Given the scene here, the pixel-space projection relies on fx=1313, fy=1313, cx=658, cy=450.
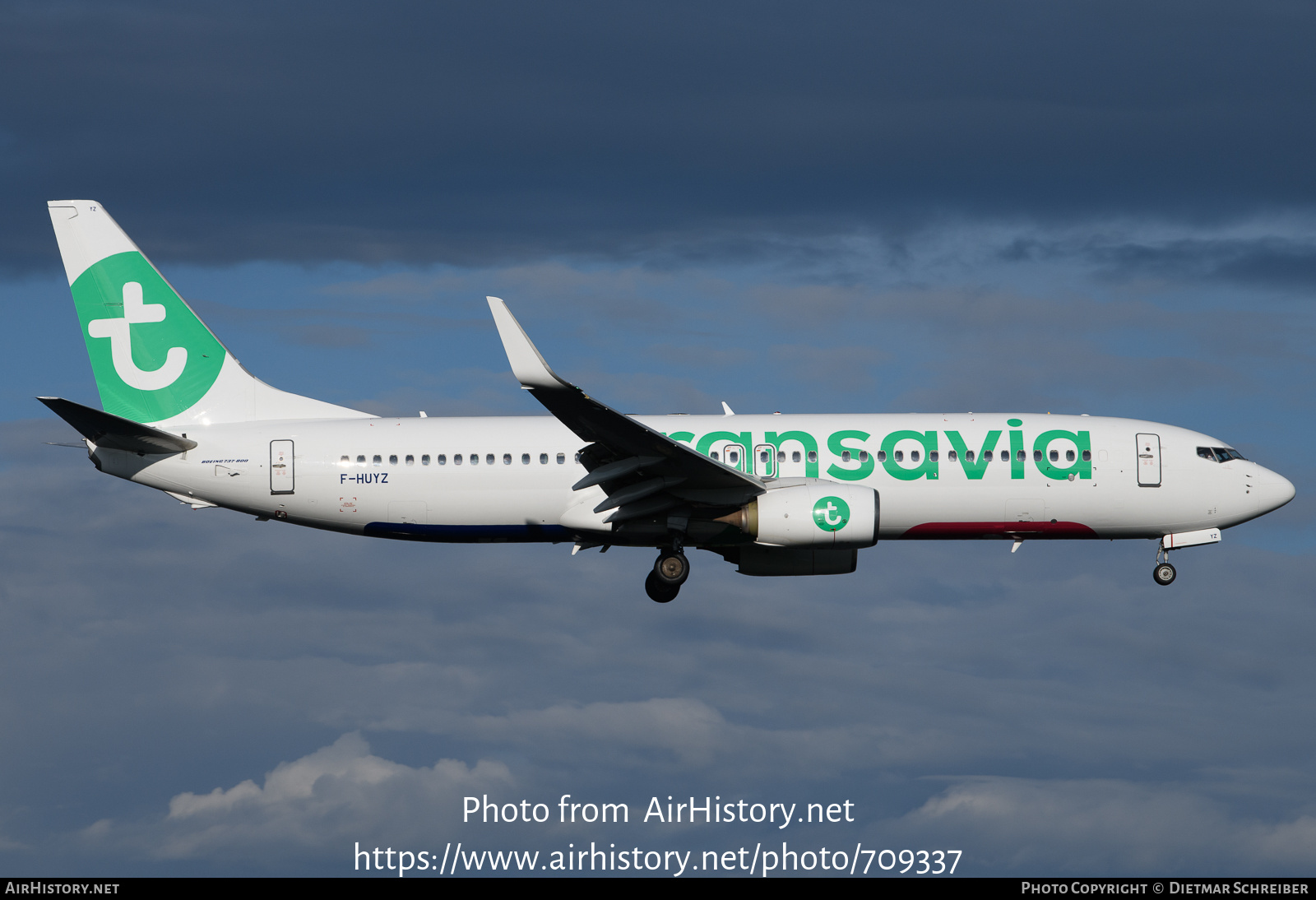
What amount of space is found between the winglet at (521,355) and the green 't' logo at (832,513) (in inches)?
307

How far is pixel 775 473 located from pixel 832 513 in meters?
2.67

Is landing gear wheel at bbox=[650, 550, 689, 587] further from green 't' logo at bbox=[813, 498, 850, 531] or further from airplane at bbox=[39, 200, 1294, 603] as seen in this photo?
green 't' logo at bbox=[813, 498, 850, 531]

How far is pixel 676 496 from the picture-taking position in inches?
1352

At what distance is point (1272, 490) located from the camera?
1430 inches

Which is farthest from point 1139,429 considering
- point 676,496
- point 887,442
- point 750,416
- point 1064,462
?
point 676,496

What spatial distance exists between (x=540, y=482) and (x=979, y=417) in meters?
12.1

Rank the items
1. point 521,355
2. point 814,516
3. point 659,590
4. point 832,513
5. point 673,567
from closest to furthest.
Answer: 1. point 521,355
2. point 832,513
3. point 814,516
4. point 673,567
5. point 659,590

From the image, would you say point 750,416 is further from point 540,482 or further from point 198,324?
point 198,324

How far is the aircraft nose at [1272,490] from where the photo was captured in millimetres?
36188

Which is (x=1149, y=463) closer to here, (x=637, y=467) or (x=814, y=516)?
(x=814, y=516)

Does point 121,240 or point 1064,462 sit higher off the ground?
point 121,240

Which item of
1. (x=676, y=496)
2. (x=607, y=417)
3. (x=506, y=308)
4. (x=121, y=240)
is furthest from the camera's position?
(x=121, y=240)

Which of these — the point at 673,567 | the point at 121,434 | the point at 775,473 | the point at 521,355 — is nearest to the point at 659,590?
the point at 673,567

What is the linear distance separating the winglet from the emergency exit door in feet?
54.0
